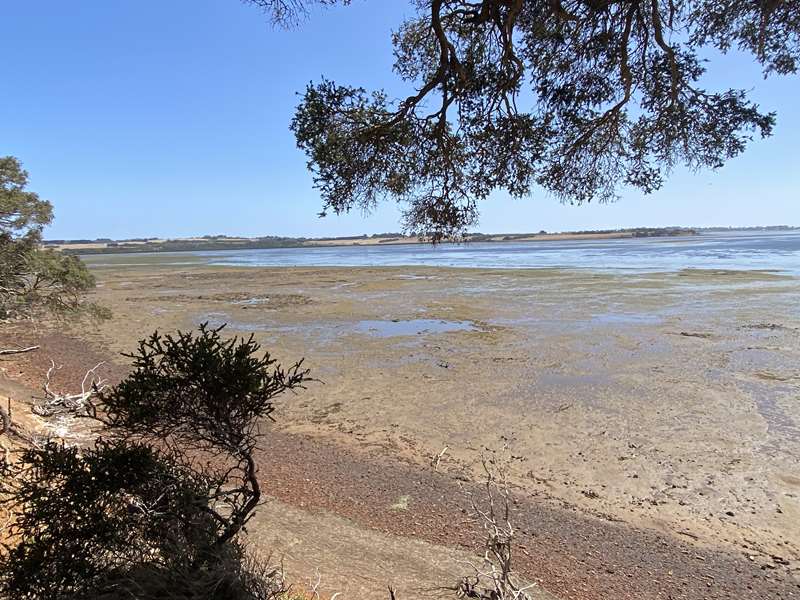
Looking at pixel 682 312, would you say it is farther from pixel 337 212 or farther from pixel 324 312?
pixel 337 212

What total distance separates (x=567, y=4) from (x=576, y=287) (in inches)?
1033

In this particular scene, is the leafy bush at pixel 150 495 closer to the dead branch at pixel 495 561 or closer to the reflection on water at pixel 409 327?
the dead branch at pixel 495 561

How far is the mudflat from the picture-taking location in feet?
21.9

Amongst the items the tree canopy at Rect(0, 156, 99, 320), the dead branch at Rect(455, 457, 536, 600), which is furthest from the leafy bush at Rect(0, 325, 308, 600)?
the tree canopy at Rect(0, 156, 99, 320)

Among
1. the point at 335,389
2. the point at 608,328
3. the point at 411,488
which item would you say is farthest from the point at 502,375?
the point at 608,328

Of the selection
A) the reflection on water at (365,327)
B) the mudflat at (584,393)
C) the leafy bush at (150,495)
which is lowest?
the mudflat at (584,393)

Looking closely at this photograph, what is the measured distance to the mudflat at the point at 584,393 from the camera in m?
6.68

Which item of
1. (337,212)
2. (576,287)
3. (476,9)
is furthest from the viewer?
(576,287)

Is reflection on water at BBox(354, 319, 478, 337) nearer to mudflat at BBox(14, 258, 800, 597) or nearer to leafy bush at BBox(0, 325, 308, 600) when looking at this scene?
mudflat at BBox(14, 258, 800, 597)

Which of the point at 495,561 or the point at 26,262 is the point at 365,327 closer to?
the point at 26,262

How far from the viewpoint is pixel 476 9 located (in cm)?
365

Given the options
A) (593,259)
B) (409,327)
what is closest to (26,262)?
(409,327)

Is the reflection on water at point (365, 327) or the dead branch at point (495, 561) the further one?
the reflection on water at point (365, 327)

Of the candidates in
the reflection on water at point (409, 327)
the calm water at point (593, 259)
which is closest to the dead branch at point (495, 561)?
the calm water at point (593, 259)
